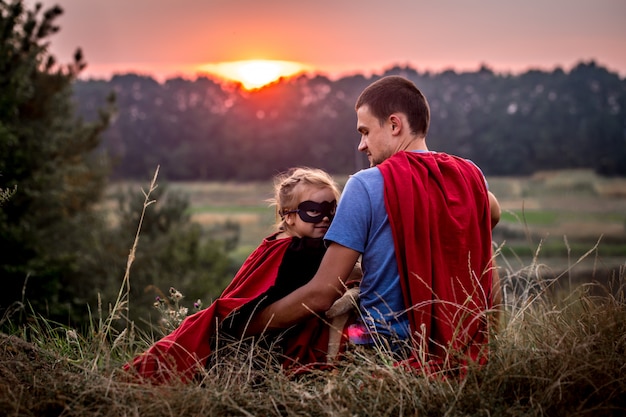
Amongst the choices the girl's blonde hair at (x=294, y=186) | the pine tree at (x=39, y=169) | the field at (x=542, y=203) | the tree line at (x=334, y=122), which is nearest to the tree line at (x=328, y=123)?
the tree line at (x=334, y=122)

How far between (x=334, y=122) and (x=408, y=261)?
5223 cm

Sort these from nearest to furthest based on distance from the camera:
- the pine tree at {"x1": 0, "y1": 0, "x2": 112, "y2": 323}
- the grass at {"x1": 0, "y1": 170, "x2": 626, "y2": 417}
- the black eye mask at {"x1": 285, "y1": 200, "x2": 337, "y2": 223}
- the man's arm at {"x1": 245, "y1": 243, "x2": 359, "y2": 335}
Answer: the grass at {"x1": 0, "y1": 170, "x2": 626, "y2": 417}, the man's arm at {"x1": 245, "y1": 243, "x2": 359, "y2": 335}, the black eye mask at {"x1": 285, "y1": 200, "x2": 337, "y2": 223}, the pine tree at {"x1": 0, "y1": 0, "x2": 112, "y2": 323}

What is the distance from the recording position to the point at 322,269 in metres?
3.38

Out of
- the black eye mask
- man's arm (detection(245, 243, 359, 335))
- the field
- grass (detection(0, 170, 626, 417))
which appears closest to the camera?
grass (detection(0, 170, 626, 417))

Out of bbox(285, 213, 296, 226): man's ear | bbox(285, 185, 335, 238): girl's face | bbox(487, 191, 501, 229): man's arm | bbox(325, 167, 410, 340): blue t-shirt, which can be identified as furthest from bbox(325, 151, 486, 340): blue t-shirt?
bbox(487, 191, 501, 229): man's arm

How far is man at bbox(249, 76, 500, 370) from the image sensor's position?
3375 mm

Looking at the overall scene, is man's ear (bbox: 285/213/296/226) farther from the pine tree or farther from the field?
the field

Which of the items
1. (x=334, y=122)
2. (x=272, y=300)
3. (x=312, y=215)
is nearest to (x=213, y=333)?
(x=272, y=300)

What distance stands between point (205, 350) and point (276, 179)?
1.19m

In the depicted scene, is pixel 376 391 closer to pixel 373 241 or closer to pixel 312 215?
pixel 373 241

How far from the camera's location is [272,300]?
11.7ft

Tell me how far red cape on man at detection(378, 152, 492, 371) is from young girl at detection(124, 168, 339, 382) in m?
0.49

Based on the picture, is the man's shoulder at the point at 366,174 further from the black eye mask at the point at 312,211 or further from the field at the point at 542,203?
the field at the point at 542,203

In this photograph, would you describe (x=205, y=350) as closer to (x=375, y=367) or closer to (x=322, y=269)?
(x=322, y=269)
